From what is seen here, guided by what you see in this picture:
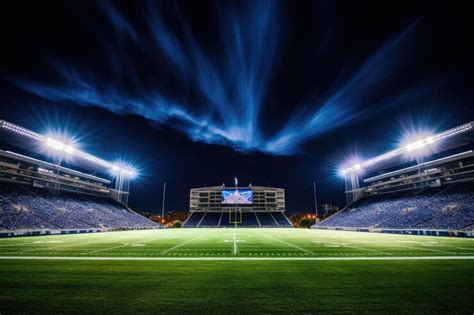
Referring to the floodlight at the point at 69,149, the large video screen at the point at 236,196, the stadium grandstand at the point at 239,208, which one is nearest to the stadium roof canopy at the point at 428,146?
the large video screen at the point at 236,196

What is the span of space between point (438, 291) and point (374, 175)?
5159 centimetres

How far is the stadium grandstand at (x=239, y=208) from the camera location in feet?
202

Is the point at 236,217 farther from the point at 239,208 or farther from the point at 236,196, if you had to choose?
the point at 236,196

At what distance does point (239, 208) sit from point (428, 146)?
48.7m

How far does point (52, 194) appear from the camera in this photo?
35750 millimetres

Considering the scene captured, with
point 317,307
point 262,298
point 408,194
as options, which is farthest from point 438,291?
point 408,194

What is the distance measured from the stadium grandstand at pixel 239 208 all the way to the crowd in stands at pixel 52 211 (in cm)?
2349

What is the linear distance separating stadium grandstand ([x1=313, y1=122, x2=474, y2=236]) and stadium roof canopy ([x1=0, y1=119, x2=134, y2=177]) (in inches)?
1816

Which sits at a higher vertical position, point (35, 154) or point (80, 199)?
point (35, 154)

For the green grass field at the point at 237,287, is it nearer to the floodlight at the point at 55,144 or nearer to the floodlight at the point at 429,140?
the floodlight at the point at 429,140

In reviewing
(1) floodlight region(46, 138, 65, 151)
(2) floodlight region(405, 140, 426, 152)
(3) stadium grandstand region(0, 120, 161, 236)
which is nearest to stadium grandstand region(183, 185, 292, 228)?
(3) stadium grandstand region(0, 120, 161, 236)

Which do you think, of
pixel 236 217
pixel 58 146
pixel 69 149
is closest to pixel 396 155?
pixel 236 217

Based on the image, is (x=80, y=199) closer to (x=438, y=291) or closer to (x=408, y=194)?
(x=438, y=291)

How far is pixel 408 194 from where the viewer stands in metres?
38.5
